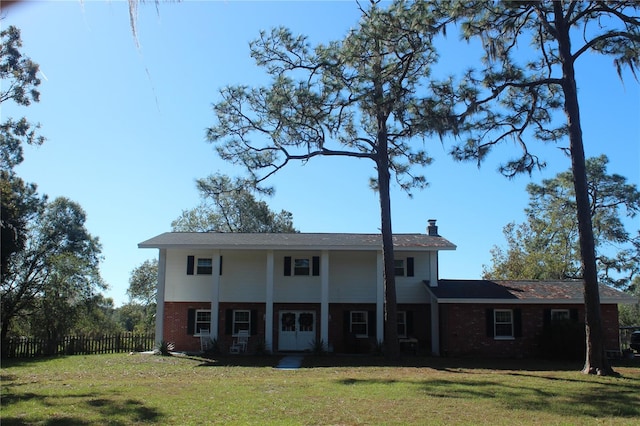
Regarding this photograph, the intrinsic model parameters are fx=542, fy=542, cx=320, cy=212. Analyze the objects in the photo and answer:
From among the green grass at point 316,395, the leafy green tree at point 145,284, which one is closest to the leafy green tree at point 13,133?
the green grass at point 316,395

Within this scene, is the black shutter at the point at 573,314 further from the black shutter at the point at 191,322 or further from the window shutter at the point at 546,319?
the black shutter at the point at 191,322

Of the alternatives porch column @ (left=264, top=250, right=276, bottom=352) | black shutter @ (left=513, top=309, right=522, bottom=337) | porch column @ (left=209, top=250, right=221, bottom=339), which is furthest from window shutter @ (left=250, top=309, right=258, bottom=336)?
black shutter @ (left=513, top=309, right=522, bottom=337)

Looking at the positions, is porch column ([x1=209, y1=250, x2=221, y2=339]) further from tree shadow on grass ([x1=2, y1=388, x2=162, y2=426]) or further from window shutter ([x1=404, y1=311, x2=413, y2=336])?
tree shadow on grass ([x1=2, y1=388, x2=162, y2=426])

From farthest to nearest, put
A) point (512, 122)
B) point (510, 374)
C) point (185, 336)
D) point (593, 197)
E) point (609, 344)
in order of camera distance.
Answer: point (593, 197) → point (185, 336) → point (609, 344) → point (512, 122) → point (510, 374)

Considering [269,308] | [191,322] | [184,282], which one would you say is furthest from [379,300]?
[184,282]

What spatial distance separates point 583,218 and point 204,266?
16.9 metres

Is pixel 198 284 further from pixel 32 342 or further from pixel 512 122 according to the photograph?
pixel 512 122

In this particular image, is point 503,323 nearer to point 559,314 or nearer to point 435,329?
point 559,314

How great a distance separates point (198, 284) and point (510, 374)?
49.6ft

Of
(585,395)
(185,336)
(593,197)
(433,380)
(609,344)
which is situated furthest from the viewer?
(593,197)

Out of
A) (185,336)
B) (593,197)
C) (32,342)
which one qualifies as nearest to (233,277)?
(185,336)

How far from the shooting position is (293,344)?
25.7 meters

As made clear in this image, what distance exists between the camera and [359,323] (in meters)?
25.9

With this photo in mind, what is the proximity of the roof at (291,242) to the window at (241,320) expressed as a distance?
3428 mm
